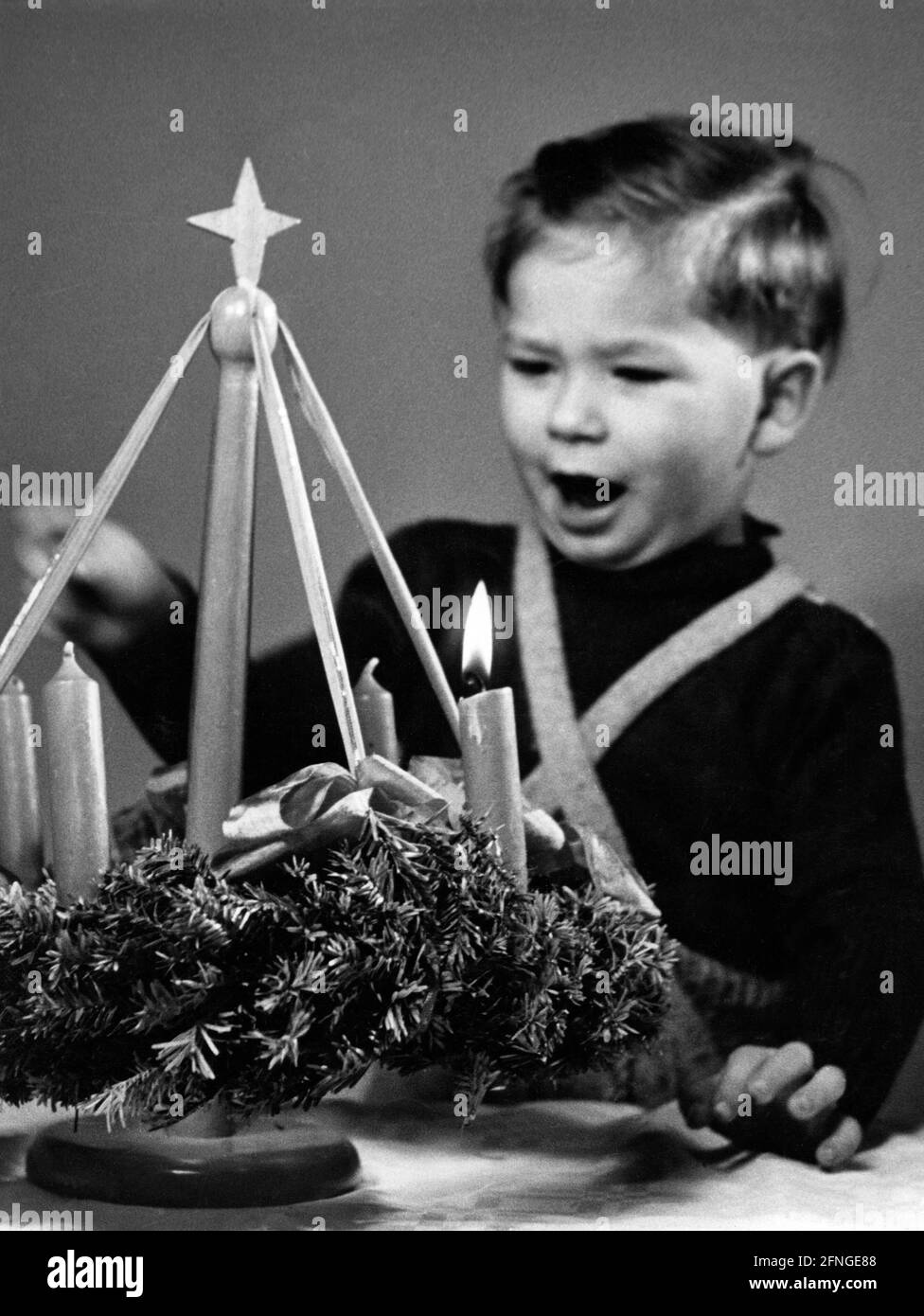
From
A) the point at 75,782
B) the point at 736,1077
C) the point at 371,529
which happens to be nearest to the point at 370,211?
the point at 371,529

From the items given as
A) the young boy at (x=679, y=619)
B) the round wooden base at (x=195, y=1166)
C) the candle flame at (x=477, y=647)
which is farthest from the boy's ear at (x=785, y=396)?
the round wooden base at (x=195, y=1166)

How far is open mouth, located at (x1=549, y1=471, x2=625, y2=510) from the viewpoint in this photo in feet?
4.02

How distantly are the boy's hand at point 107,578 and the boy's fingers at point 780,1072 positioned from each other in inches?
22.0

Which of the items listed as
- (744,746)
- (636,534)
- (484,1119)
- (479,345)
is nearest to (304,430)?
(479,345)

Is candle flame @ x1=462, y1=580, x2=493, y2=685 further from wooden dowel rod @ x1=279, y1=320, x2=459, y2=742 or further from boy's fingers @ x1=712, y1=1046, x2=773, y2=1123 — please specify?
boy's fingers @ x1=712, y1=1046, x2=773, y2=1123

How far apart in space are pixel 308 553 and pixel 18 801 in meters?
0.28

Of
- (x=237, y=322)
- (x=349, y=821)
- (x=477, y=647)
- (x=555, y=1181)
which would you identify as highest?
(x=237, y=322)

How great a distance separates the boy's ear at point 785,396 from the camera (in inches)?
48.4

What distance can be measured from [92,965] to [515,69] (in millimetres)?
748

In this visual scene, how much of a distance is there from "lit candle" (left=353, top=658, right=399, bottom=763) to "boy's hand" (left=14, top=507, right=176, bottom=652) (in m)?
0.18

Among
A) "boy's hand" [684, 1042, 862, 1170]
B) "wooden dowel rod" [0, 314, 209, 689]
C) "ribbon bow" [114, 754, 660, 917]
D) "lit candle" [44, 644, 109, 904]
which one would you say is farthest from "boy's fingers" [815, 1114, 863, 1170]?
"wooden dowel rod" [0, 314, 209, 689]

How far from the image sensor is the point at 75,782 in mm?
1064

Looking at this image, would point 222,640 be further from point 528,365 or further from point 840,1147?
point 840,1147
